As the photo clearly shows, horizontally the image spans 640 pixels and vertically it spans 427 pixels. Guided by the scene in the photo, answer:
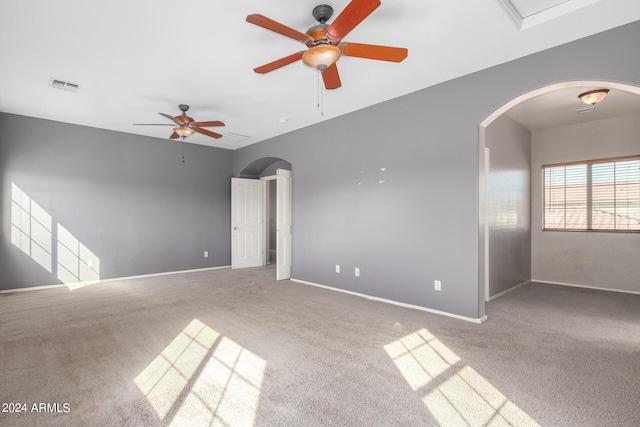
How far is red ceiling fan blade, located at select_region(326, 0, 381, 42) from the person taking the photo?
1849mm

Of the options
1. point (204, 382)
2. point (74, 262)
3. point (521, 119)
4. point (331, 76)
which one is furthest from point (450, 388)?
point (74, 262)

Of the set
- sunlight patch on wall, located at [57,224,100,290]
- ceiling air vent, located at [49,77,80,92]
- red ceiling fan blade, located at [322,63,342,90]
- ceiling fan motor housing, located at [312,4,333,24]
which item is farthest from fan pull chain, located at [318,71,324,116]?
sunlight patch on wall, located at [57,224,100,290]

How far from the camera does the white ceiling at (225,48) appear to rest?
2506 mm

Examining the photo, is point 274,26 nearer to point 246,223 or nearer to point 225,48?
point 225,48

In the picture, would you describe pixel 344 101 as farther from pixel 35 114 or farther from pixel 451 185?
→ pixel 35 114

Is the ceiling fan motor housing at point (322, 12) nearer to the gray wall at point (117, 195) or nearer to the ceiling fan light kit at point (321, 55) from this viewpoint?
the ceiling fan light kit at point (321, 55)

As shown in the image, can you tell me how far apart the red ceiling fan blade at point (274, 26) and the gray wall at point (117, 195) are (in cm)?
521

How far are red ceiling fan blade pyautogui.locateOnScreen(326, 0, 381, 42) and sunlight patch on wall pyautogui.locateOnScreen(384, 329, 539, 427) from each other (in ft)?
8.22

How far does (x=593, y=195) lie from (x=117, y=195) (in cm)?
859

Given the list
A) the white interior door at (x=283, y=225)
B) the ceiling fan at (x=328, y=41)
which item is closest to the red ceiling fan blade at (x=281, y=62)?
the ceiling fan at (x=328, y=41)

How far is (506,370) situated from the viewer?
244 cm

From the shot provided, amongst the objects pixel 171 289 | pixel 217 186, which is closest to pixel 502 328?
pixel 171 289

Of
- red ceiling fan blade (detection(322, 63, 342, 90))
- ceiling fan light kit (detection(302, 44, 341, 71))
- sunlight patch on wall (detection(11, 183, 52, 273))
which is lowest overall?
sunlight patch on wall (detection(11, 183, 52, 273))

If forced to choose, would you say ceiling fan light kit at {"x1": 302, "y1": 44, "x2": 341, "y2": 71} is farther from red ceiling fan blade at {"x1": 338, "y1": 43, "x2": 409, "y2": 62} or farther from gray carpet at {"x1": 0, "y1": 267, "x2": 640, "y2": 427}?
gray carpet at {"x1": 0, "y1": 267, "x2": 640, "y2": 427}
